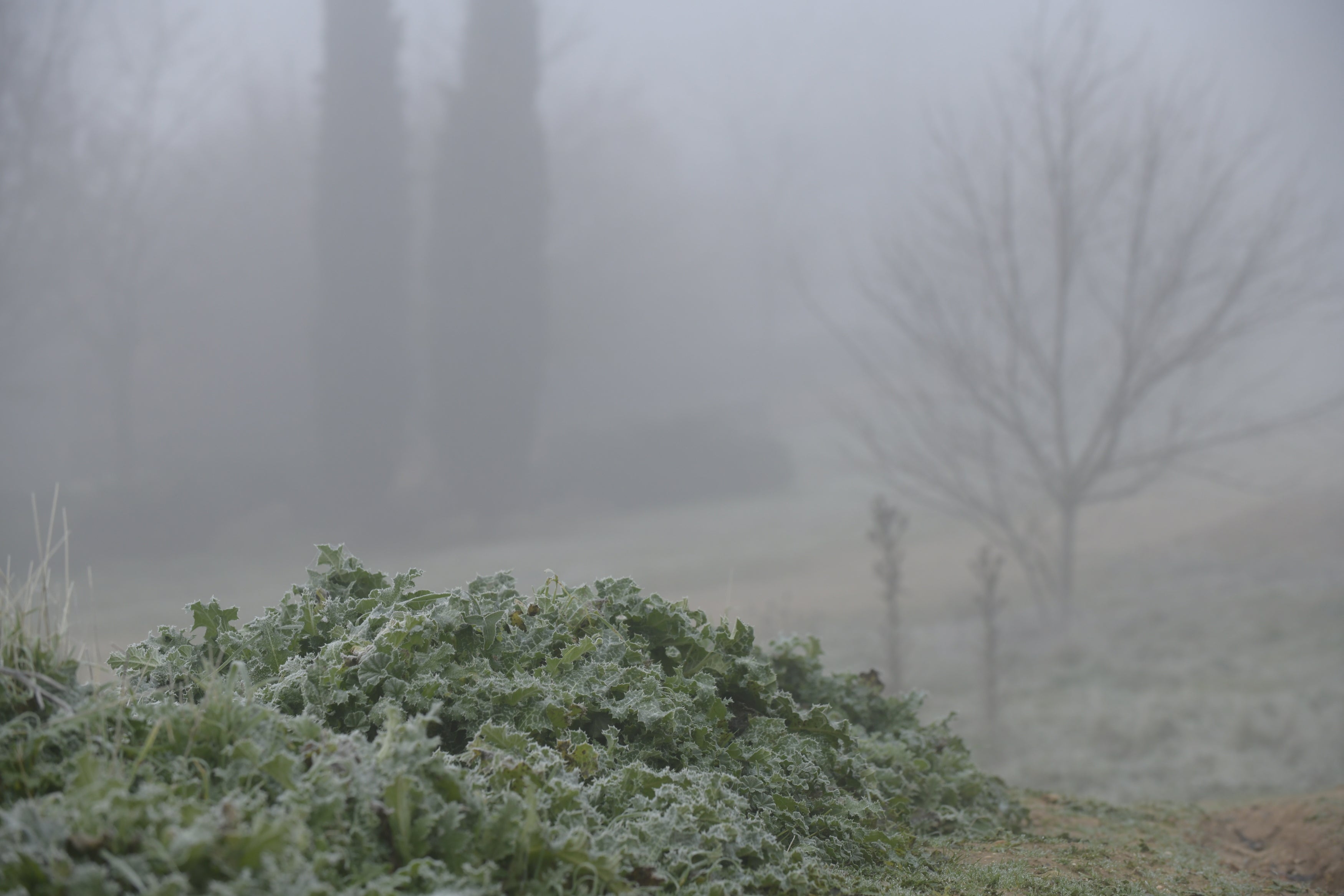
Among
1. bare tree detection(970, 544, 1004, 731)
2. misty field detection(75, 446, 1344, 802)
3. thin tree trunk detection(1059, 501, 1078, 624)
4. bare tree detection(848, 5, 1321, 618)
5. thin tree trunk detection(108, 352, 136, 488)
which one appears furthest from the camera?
thin tree trunk detection(108, 352, 136, 488)

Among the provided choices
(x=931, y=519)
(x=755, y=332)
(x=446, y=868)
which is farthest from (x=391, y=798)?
(x=755, y=332)

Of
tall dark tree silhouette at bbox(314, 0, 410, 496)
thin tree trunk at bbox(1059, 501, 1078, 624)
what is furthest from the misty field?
tall dark tree silhouette at bbox(314, 0, 410, 496)

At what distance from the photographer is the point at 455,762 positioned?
75.6 inches

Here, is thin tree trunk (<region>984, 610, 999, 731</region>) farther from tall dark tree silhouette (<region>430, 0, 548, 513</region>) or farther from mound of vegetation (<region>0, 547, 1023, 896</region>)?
tall dark tree silhouette (<region>430, 0, 548, 513</region>)

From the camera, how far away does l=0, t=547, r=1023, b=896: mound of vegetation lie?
1.41 m

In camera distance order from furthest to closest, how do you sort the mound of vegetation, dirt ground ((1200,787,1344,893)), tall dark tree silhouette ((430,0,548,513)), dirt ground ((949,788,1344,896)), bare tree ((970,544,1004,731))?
tall dark tree silhouette ((430,0,548,513)) → bare tree ((970,544,1004,731)) → dirt ground ((1200,787,1344,893)) → dirt ground ((949,788,1344,896)) → the mound of vegetation

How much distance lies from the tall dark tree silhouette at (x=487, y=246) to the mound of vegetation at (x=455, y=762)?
1297 cm

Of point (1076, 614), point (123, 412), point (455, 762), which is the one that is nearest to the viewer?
point (455, 762)

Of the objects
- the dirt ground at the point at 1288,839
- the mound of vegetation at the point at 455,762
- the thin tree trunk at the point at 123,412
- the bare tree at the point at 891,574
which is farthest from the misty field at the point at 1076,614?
the thin tree trunk at the point at 123,412

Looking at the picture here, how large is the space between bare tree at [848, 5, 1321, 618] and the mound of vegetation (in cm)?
888

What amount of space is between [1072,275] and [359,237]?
10.9m

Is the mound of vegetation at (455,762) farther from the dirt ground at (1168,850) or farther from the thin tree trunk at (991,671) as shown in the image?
the thin tree trunk at (991,671)

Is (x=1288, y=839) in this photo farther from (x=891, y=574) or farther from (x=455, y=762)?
(x=891, y=574)

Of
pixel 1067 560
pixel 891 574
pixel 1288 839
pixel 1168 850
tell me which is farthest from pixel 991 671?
pixel 1168 850
